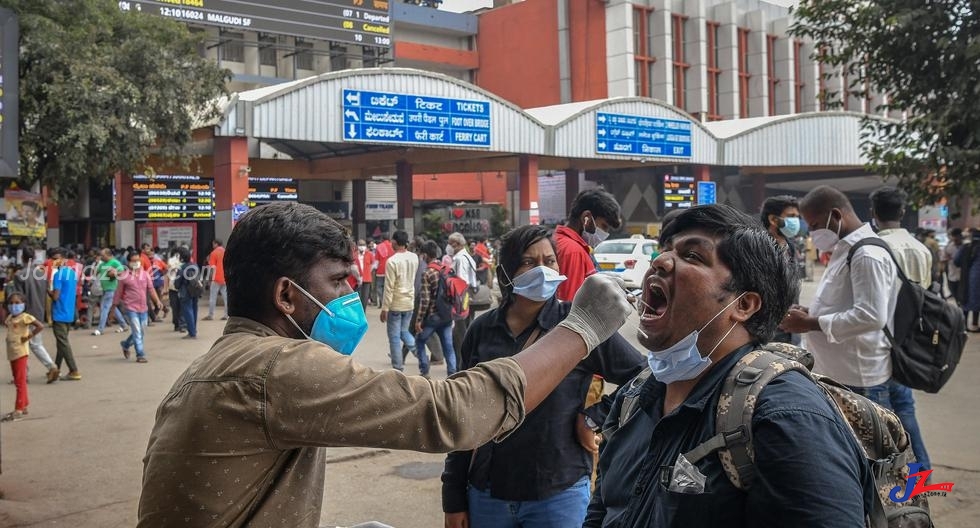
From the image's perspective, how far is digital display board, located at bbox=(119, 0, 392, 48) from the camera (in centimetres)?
2989

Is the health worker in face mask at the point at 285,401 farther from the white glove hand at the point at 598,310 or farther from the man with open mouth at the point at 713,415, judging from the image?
the man with open mouth at the point at 713,415

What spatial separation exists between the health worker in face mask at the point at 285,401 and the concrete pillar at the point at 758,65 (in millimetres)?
48614

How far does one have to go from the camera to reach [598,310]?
2.29 metres

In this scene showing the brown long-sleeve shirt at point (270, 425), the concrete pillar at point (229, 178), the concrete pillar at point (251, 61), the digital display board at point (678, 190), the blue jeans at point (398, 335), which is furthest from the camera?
the concrete pillar at point (251, 61)

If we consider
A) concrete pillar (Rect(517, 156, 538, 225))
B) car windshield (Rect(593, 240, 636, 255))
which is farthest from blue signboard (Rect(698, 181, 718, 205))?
car windshield (Rect(593, 240, 636, 255))

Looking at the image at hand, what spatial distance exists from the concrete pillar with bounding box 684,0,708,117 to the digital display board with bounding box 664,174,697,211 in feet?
39.7

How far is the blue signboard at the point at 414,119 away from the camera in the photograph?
72.6ft

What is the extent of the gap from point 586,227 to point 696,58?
4144cm

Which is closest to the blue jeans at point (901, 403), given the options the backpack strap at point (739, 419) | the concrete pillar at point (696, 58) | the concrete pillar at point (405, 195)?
the backpack strap at point (739, 419)

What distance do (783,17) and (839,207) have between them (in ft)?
159

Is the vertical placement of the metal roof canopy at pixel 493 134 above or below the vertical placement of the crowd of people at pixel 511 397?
above

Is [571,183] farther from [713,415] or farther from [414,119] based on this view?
[713,415]

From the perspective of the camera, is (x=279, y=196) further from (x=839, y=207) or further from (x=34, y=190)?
(x=839, y=207)

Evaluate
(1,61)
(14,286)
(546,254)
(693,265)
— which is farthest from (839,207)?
(14,286)
